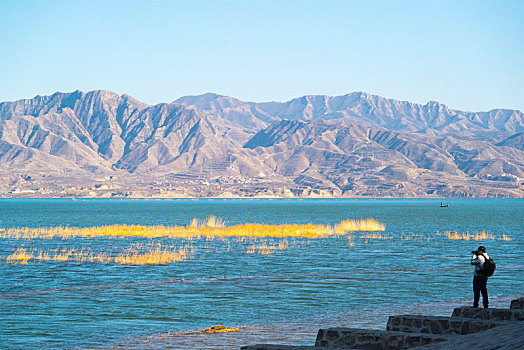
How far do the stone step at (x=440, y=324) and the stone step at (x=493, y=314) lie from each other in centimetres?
129

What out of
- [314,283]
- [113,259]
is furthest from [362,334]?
[113,259]

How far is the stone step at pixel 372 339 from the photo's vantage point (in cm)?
1553

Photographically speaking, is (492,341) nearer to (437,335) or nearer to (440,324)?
(437,335)

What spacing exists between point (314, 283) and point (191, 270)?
916 centimetres

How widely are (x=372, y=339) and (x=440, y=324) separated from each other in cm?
272

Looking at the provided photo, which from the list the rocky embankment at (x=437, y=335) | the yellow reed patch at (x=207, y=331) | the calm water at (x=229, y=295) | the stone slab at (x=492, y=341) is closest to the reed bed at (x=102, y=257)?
the calm water at (x=229, y=295)

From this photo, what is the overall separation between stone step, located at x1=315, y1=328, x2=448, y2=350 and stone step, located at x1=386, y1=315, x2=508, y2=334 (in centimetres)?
182

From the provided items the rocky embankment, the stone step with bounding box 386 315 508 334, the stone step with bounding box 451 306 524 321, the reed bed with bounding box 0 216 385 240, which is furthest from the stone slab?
the reed bed with bounding box 0 216 385 240

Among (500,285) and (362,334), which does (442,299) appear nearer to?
(500,285)

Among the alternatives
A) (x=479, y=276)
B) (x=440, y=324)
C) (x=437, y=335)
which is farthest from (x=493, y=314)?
(x=437, y=335)

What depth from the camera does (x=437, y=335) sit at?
16375mm

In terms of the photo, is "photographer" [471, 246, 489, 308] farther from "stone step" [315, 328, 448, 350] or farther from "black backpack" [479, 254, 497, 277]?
"stone step" [315, 328, 448, 350]

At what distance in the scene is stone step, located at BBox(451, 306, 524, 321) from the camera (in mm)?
19016

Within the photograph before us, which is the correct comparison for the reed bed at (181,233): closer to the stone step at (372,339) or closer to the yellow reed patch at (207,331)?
the yellow reed patch at (207,331)
